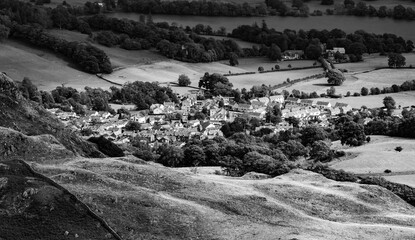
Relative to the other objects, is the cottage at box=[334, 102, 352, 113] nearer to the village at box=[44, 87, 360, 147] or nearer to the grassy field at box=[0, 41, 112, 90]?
the village at box=[44, 87, 360, 147]

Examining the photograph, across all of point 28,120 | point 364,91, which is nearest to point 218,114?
point 364,91

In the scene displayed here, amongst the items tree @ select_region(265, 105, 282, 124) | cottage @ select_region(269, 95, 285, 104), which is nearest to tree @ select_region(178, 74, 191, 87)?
cottage @ select_region(269, 95, 285, 104)

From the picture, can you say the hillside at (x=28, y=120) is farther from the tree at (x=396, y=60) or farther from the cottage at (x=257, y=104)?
the tree at (x=396, y=60)

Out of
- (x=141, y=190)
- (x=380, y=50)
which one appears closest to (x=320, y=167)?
(x=141, y=190)

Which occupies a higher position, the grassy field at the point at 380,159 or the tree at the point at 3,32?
the grassy field at the point at 380,159

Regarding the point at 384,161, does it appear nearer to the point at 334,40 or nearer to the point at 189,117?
the point at 189,117

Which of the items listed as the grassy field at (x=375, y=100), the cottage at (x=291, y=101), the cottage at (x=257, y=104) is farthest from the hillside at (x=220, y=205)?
the grassy field at (x=375, y=100)
